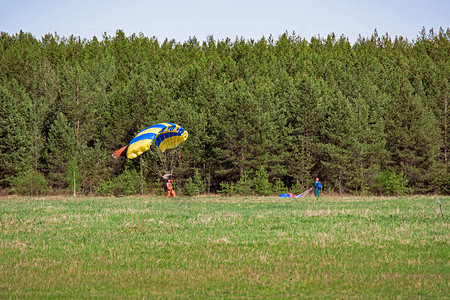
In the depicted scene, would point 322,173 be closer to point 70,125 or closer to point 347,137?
point 347,137

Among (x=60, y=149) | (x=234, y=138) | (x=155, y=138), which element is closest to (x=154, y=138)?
(x=155, y=138)

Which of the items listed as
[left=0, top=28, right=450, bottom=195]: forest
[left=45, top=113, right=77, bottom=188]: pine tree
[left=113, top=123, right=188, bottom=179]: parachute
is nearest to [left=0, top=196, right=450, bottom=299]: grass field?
[left=113, top=123, right=188, bottom=179]: parachute

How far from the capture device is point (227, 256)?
45.2 ft

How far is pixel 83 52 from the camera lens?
3708 inches

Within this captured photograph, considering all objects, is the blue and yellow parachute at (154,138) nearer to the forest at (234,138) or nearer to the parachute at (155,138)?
the parachute at (155,138)

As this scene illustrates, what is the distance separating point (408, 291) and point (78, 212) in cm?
1889

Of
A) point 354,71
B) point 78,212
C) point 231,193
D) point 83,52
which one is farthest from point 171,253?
point 83,52

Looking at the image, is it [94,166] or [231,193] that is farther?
[94,166]

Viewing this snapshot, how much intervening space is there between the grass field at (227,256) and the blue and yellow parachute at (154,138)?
12748 millimetres

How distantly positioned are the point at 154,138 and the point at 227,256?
22329 millimetres

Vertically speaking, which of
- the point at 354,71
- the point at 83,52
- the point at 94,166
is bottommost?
the point at 94,166

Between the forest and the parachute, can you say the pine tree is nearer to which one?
the forest

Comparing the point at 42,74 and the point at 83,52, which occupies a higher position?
the point at 83,52

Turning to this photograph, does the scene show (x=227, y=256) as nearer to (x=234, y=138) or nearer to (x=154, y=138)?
(x=154, y=138)
